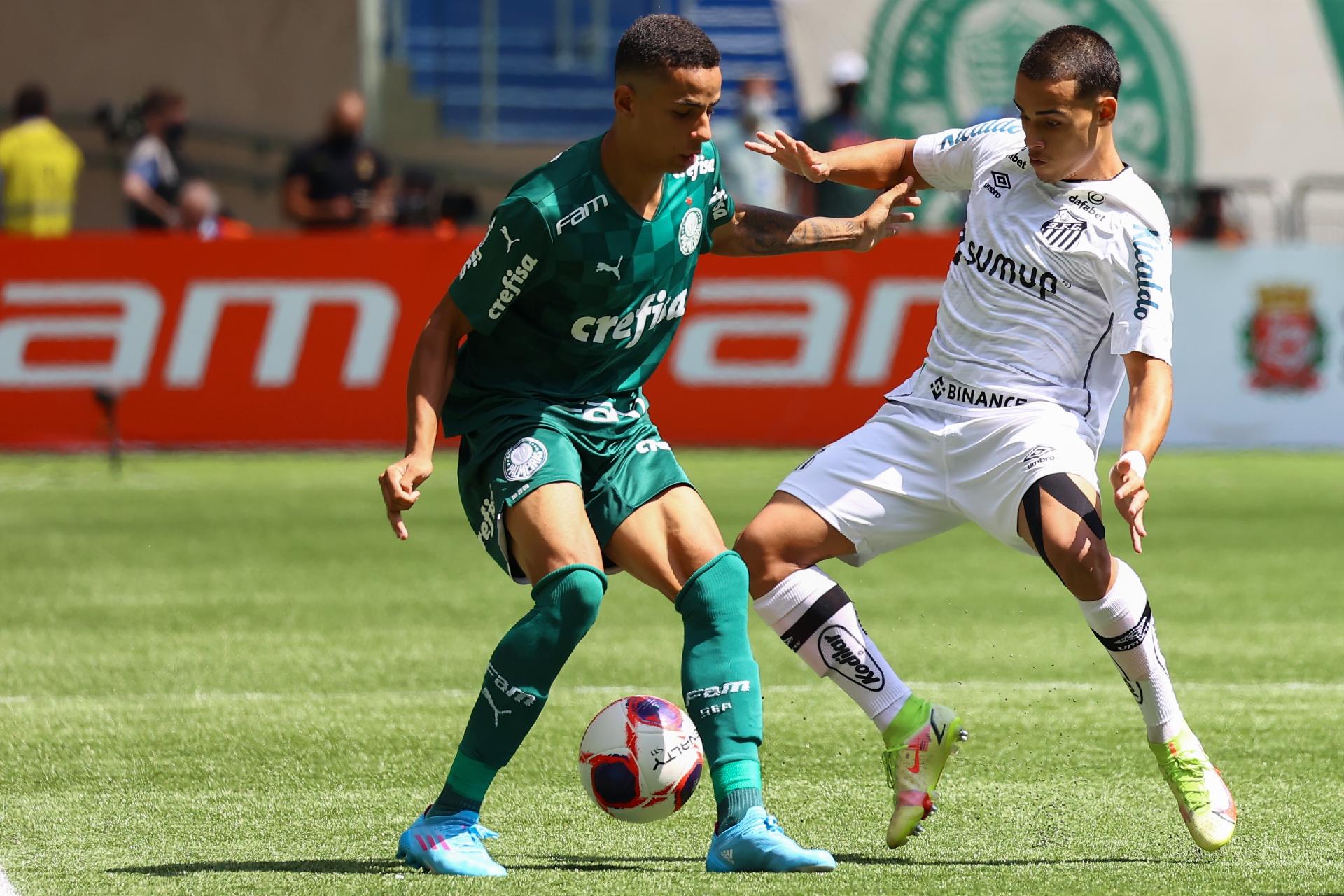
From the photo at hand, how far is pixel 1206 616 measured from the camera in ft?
30.8

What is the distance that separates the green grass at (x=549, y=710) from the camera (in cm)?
510

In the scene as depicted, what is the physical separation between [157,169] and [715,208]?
1293 centimetres

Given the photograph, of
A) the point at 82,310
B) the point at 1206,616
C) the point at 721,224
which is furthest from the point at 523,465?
the point at 82,310

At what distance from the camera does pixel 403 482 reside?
4992 millimetres

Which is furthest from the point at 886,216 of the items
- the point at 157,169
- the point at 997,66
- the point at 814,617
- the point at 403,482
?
the point at 997,66

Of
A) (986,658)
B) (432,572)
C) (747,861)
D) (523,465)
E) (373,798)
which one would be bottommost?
(432,572)

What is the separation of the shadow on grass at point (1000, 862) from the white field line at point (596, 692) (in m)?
2.47

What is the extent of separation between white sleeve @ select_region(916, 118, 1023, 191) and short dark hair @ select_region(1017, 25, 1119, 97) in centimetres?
38

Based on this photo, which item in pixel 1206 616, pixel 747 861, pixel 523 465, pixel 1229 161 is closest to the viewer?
pixel 747 861

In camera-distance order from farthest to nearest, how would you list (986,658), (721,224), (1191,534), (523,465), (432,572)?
(1191,534), (432,572), (986,658), (721,224), (523,465)

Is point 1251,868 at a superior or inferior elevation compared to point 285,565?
superior

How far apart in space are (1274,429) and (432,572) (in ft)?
26.8

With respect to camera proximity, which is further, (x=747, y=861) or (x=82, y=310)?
(x=82, y=310)

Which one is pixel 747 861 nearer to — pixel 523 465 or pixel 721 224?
pixel 523 465
